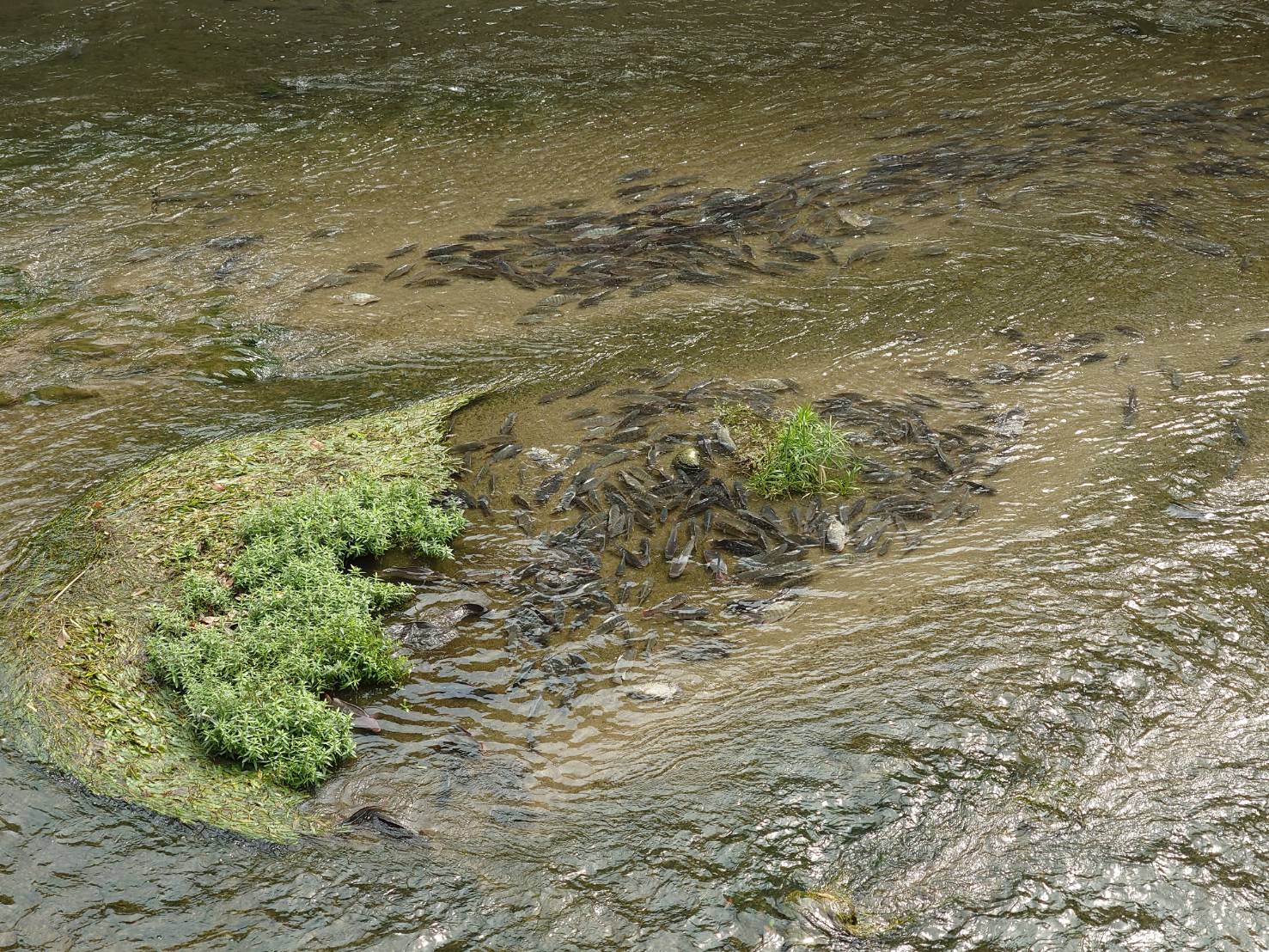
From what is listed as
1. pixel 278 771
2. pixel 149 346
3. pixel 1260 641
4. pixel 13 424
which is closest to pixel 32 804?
pixel 278 771

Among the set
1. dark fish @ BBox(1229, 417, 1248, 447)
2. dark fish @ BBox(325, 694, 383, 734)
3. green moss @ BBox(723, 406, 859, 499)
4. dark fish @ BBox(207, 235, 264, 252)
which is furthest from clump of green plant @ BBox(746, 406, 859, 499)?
dark fish @ BBox(207, 235, 264, 252)

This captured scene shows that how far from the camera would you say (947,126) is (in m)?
9.25

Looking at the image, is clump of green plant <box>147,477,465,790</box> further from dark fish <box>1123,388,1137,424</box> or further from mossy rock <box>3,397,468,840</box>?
dark fish <box>1123,388,1137,424</box>

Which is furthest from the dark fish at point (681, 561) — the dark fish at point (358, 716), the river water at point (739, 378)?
the dark fish at point (358, 716)

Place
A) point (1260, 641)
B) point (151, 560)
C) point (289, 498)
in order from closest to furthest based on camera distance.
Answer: point (1260, 641)
point (151, 560)
point (289, 498)

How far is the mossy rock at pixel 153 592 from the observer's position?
364 cm

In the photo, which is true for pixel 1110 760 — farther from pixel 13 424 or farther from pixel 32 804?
pixel 13 424

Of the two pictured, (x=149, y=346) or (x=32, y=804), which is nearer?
(x=32, y=804)

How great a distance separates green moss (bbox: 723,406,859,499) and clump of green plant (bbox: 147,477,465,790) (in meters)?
1.58

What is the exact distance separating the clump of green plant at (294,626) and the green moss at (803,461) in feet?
5.18

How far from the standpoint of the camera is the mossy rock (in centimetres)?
→ 364

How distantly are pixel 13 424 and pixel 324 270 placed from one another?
2426 mm

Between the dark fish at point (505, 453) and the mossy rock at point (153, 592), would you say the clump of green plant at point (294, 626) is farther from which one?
the dark fish at point (505, 453)

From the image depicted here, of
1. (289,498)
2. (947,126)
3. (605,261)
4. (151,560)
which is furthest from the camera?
(947,126)
